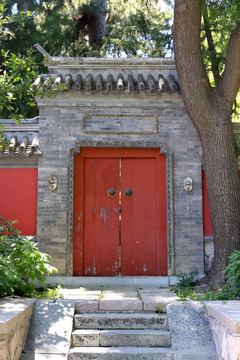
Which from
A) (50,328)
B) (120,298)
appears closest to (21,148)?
(120,298)

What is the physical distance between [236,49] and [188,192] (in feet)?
8.28

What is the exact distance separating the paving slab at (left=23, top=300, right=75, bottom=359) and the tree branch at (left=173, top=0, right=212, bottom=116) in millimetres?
3797

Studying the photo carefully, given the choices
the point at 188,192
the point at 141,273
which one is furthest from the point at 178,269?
the point at 188,192

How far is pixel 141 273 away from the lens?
7.55 m

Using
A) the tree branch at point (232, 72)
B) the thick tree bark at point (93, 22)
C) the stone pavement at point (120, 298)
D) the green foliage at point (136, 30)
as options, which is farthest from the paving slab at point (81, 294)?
the thick tree bark at point (93, 22)

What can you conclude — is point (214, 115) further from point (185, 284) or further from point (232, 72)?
point (185, 284)

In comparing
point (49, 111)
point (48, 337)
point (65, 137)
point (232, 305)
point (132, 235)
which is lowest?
point (48, 337)

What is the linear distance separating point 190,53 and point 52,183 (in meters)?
3.21

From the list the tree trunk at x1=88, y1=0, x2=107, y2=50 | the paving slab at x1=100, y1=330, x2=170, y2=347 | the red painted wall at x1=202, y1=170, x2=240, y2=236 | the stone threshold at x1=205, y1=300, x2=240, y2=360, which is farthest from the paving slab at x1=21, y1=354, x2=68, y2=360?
the tree trunk at x1=88, y1=0, x2=107, y2=50

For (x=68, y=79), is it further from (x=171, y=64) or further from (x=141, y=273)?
(x=141, y=273)

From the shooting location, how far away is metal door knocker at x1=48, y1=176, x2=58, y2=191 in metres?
7.49

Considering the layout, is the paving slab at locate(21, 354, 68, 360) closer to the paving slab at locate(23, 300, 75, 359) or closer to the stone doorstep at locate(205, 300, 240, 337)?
the paving slab at locate(23, 300, 75, 359)

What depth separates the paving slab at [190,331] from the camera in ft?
14.8

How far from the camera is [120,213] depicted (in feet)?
25.2
